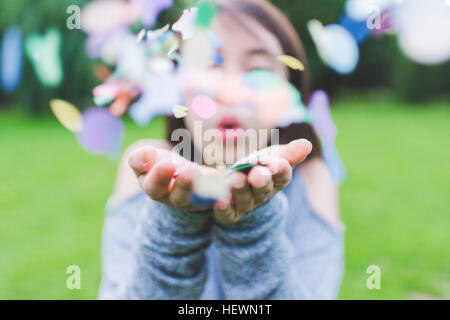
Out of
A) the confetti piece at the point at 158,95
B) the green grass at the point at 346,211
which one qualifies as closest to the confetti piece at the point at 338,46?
the confetti piece at the point at 158,95

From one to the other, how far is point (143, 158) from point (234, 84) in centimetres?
34

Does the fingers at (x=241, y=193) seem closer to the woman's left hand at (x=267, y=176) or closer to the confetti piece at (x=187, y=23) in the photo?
the woman's left hand at (x=267, y=176)

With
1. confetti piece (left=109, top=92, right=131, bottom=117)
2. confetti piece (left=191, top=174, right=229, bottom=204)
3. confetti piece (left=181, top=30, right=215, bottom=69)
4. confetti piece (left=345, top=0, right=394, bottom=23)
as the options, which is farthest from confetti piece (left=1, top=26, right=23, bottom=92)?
confetti piece (left=345, top=0, right=394, bottom=23)

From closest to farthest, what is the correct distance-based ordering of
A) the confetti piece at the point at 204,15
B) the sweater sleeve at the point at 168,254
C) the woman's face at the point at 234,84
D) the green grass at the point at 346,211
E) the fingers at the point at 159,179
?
the fingers at the point at 159,179
the sweater sleeve at the point at 168,254
the confetti piece at the point at 204,15
the woman's face at the point at 234,84
the green grass at the point at 346,211

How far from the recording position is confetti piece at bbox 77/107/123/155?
679mm

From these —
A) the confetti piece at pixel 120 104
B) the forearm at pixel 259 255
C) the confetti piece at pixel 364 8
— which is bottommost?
the forearm at pixel 259 255

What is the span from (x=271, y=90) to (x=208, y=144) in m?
0.13

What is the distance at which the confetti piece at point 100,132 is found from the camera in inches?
26.7

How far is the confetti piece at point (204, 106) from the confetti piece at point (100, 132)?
0.14m

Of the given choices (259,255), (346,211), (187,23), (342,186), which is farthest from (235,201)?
(342,186)

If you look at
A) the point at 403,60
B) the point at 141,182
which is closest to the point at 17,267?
the point at 141,182

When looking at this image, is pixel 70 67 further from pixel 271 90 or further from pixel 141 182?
pixel 141 182

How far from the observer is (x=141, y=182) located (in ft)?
1.53
